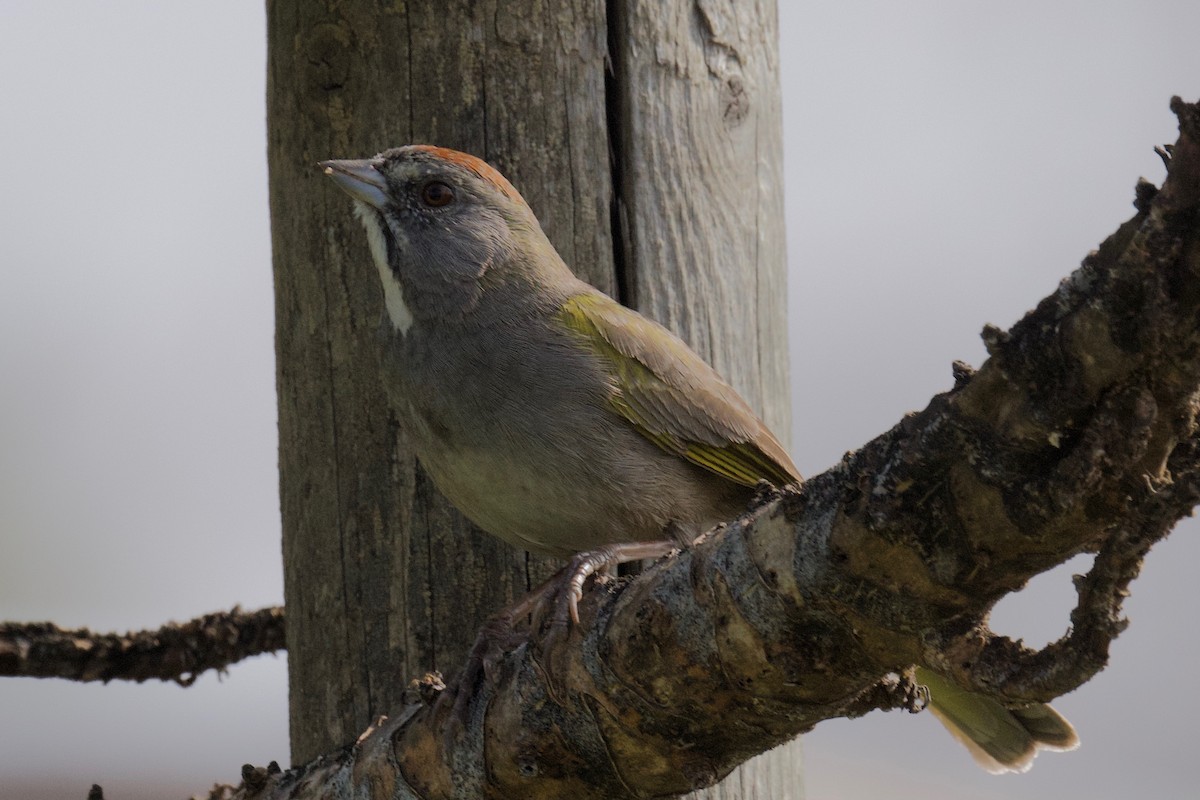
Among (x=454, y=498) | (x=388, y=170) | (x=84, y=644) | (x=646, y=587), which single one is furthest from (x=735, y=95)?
(x=84, y=644)

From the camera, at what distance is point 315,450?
13.1ft

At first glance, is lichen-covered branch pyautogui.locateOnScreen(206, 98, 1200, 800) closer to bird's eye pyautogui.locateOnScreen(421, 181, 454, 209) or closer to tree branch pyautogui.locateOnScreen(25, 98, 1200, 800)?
tree branch pyautogui.locateOnScreen(25, 98, 1200, 800)

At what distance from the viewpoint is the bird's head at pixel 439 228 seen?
3.88 metres

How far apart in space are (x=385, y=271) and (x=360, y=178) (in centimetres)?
33

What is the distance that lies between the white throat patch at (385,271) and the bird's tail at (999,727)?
1.80 meters

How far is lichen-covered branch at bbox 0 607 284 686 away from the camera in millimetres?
4230

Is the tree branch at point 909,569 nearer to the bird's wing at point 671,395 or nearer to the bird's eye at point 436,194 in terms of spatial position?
the bird's wing at point 671,395

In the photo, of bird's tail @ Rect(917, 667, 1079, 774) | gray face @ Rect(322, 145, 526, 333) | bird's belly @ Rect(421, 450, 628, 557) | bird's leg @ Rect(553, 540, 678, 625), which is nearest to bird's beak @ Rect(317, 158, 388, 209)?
gray face @ Rect(322, 145, 526, 333)

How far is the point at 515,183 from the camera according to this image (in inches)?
155

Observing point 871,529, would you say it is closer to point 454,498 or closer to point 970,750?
point 454,498

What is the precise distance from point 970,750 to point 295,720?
6.74ft

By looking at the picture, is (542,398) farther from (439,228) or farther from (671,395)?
(439,228)

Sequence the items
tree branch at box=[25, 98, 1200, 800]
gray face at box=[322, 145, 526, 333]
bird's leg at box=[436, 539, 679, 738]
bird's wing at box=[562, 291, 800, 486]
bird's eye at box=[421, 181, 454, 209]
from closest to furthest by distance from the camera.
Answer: tree branch at box=[25, 98, 1200, 800] < bird's leg at box=[436, 539, 679, 738] < bird's wing at box=[562, 291, 800, 486] < gray face at box=[322, 145, 526, 333] < bird's eye at box=[421, 181, 454, 209]

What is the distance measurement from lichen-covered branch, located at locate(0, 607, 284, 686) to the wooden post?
0.45m
